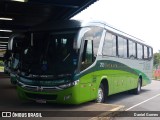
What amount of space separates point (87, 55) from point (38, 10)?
8.99m

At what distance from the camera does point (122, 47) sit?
1523 cm

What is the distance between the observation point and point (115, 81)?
14086 mm

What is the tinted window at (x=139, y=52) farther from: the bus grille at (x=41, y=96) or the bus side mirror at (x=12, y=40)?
the bus grille at (x=41, y=96)

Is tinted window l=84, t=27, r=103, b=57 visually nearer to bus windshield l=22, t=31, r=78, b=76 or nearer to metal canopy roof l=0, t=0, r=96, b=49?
bus windshield l=22, t=31, r=78, b=76

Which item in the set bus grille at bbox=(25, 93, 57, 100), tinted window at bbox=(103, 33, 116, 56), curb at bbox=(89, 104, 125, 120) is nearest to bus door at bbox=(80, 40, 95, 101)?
bus grille at bbox=(25, 93, 57, 100)

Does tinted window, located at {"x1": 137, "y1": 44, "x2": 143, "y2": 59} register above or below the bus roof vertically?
below

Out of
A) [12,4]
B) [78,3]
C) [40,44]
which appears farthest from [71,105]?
[12,4]

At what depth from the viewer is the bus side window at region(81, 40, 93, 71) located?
1099cm

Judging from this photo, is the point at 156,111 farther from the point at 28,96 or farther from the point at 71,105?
the point at 28,96

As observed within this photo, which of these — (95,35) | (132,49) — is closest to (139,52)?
(132,49)

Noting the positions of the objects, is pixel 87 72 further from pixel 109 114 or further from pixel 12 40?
pixel 12 40

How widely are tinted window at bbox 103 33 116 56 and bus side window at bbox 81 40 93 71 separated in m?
1.29

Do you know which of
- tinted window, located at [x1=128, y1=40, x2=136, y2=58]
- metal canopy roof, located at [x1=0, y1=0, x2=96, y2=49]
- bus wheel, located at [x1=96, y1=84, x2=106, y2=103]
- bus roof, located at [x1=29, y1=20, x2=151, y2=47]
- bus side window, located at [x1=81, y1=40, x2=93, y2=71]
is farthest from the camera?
tinted window, located at [x1=128, y1=40, x2=136, y2=58]

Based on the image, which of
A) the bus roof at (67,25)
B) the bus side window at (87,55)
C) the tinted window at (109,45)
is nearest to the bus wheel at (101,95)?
the tinted window at (109,45)
